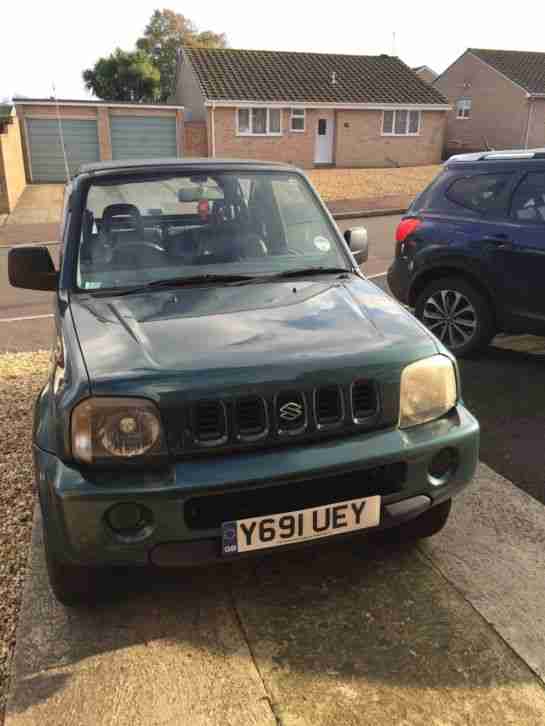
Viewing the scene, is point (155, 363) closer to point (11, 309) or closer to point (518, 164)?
point (518, 164)

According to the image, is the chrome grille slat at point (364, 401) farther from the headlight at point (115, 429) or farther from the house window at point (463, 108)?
the house window at point (463, 108)

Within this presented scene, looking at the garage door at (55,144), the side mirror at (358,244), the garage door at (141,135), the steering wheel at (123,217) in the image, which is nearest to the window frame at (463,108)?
the garage door at (141,135)

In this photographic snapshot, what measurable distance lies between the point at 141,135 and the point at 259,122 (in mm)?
5465

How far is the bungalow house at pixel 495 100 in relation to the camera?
34781 mm

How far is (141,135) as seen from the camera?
28328mm

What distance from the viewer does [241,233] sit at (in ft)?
11.9

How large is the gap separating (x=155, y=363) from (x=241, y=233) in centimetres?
142

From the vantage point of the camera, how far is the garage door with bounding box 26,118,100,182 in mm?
27156

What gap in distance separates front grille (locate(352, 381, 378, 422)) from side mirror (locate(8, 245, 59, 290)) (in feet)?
6.31

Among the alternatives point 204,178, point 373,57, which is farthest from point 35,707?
point 373,57

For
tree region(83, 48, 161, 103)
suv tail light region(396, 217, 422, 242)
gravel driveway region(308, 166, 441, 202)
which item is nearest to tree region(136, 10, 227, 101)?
tree region(83, 48, 161, 103)

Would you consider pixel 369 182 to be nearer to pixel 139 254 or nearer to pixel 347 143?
pixel 347 143

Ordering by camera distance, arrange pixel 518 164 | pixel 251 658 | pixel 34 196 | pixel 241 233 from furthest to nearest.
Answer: pixel 34 196 < pixel 518 164 < pixel 241 233 < pixel 251 658

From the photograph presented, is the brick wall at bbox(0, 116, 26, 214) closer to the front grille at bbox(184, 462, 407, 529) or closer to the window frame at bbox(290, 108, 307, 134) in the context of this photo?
the window frame at bbox(290, 108, 307, 134)
